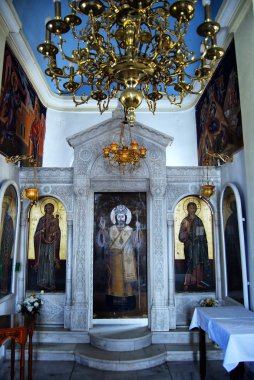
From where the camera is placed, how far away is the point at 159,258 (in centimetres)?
673

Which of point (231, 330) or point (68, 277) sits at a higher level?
point (68, 277)

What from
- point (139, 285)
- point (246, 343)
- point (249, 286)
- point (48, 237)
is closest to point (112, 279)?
point (139, 285)

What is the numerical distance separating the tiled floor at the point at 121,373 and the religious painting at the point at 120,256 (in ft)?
4.92

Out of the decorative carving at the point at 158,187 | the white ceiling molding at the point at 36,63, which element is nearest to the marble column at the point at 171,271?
the decorative carving at the point at 158,187

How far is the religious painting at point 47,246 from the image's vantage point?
697 cm

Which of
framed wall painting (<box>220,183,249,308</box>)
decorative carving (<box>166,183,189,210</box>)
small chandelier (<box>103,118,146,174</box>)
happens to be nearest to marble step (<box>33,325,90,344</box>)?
framed wall painting (<box>220,183,249,308</box>)

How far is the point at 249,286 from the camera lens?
209 inches

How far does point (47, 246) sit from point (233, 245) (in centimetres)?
396

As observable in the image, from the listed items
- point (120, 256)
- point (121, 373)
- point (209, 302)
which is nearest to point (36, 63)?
point (120, 256)

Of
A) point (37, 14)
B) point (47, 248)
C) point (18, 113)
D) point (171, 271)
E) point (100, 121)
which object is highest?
point (37, 14)

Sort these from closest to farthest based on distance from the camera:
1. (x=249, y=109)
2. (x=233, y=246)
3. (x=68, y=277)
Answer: (x=249, y=109), (x=233, y=246), (x=68, y=277)

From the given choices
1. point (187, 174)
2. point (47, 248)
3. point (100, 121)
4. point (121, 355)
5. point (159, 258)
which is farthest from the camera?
point (100, 121)

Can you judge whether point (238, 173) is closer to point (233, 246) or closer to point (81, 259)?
point (233, 246)

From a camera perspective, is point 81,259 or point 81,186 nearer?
point 81,259
